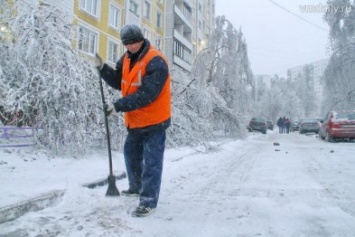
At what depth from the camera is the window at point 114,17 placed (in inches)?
939

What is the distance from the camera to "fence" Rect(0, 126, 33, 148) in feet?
24.3

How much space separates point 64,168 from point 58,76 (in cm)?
178

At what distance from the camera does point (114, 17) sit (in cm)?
2441

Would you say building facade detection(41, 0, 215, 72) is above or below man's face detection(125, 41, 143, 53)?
above

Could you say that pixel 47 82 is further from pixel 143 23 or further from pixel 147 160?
pixel 143 23

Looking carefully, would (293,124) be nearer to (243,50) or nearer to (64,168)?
(243,50)

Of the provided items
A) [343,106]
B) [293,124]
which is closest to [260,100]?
[293,124]

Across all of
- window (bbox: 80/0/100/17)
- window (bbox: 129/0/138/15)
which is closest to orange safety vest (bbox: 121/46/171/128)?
window (bbox: 80/0/100/17)

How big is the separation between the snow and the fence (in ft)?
1.97

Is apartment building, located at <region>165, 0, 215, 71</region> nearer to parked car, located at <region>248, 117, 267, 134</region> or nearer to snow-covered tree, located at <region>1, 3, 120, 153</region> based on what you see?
parked car, located at <region>248, 117, 267, 134</region>

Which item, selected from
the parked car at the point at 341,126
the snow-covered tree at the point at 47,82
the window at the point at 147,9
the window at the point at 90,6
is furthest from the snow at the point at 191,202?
the window at the point at 147,9

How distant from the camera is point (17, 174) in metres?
5.29

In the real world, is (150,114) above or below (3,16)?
below

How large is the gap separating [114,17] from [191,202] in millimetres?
21964
